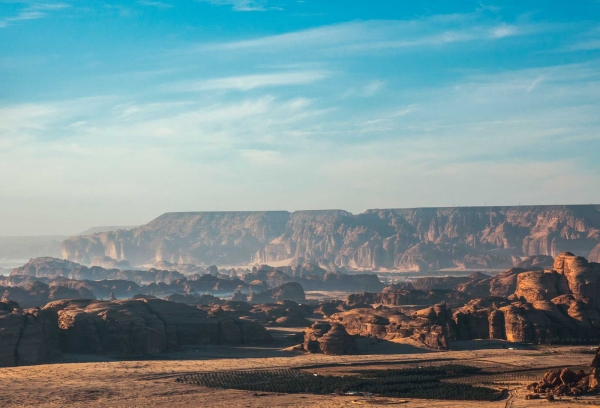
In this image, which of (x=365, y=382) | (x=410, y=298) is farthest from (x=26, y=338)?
(x=410, y=298)

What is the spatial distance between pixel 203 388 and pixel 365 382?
12817mm

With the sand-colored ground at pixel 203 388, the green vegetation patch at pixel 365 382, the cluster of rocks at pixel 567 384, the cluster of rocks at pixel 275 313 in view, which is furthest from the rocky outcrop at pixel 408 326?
the cluster of rocks at pixel 567 384

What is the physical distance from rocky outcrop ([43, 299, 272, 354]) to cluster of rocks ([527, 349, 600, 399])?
40.7 m

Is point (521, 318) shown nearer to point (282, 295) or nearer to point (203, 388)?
point (203, 388)

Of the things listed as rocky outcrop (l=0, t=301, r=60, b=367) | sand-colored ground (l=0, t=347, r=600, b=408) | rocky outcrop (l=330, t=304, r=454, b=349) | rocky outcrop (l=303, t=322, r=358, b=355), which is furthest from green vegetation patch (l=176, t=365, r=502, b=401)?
rocky outcrop (l=0, t=301, r=60, b=367)

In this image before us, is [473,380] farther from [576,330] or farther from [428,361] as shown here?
[576,330]

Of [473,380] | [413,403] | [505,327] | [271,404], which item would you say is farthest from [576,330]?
[271,404]

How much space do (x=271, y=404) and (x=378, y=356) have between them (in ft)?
91.0

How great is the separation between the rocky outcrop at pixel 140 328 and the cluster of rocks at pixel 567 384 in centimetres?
4067

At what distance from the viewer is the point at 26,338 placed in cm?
7675

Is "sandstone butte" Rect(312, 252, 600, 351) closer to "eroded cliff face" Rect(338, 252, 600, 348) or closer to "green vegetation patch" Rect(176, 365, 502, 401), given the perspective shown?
"eroded cliff face" Rect(338, 252, 600, 348)

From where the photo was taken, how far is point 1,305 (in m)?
83.4

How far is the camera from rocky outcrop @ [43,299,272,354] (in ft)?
280

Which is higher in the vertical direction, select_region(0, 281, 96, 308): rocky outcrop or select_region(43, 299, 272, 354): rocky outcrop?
select_region(0, 281, 96, 308): rocky outcrop
